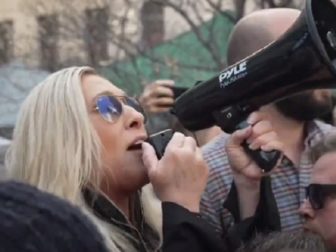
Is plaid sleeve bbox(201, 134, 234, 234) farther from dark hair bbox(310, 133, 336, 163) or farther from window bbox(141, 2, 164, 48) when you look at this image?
window bbox(141, 2, 164, 48)

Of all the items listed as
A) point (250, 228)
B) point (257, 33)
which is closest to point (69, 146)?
point (250, 228)

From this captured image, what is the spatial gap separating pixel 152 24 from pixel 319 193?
12.9 m

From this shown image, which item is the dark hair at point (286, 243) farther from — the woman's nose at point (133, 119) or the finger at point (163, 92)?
the finger at point (163, 92)

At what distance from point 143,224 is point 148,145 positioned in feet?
0.94

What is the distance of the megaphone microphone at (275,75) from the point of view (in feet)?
8.97

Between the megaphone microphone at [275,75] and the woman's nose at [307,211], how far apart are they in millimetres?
163

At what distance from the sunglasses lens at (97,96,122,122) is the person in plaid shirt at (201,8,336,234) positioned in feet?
1.72

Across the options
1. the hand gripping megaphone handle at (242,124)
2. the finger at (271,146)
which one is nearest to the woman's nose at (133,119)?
the hand gripping megaphone handle at (242,124)

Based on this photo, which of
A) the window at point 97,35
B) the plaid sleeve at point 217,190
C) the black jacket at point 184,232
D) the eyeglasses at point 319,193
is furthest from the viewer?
the window at point 97,35

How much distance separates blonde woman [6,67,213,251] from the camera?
103 inches

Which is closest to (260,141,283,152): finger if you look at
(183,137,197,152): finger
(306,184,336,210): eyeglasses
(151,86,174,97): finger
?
(306,184,336,210): eyeglasses

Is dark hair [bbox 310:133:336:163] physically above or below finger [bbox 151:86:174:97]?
below

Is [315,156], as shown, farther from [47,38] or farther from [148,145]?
[47,38]

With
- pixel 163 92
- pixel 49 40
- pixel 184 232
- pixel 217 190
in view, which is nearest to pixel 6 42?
pixel 49 40
